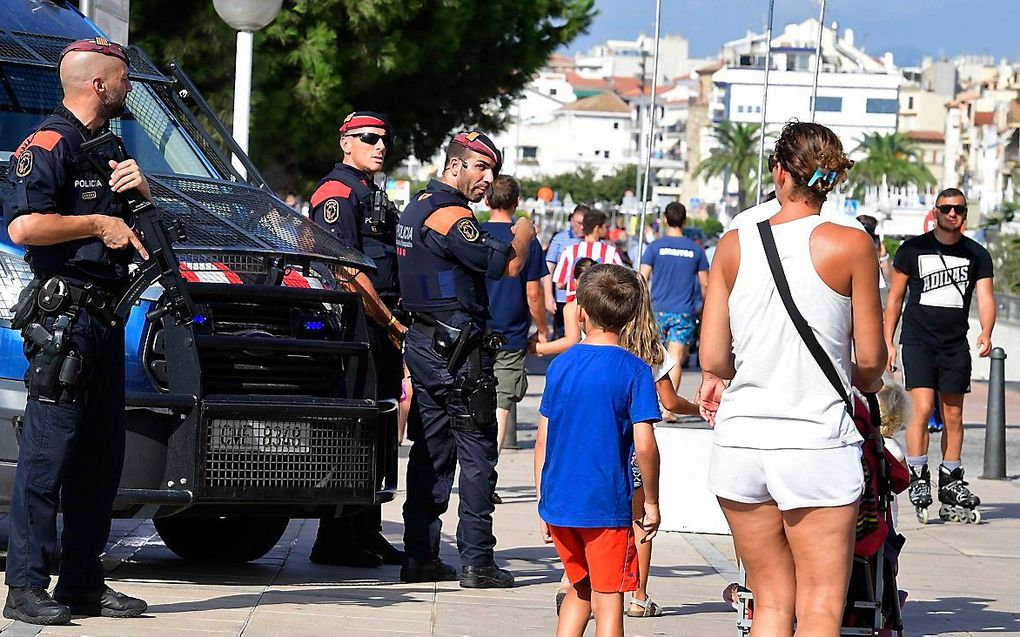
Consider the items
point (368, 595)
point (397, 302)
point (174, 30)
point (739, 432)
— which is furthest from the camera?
point (174, 30)

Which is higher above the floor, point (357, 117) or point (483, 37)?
point (483, 37)

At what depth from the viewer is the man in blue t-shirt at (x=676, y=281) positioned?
54.1 ft

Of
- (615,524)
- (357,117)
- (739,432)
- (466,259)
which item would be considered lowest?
(615,524)

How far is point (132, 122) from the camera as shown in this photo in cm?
852

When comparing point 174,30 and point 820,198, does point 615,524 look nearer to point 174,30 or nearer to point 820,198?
point 820,198

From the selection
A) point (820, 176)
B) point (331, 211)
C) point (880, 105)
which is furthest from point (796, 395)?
point (880, 105)

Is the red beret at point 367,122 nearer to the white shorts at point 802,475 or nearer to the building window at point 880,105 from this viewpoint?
the white shorts at point 802,475

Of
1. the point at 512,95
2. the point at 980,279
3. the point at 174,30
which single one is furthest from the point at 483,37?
the point at 980,279

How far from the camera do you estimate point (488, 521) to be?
779 cm

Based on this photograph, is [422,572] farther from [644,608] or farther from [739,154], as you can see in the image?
[739,154]

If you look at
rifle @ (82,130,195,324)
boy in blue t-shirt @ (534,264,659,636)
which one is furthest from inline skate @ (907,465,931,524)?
rifle @ (82,130,195,324)

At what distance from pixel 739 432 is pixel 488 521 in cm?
278

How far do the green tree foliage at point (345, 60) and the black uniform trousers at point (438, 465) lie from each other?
15.6 meters

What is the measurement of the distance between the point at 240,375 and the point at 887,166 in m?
129
